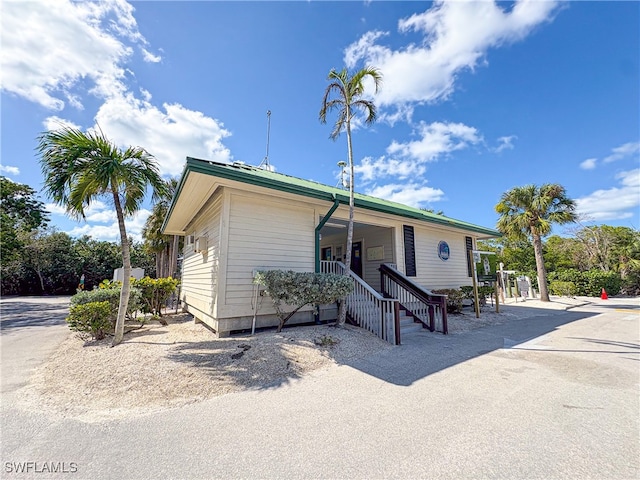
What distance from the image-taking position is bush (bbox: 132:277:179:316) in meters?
8.61

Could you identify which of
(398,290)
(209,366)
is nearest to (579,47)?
(398,290)

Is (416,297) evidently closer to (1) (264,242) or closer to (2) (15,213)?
(1) (264,242)

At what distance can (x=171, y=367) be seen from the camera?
13.7 ft

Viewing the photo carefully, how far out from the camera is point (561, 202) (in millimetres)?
13898

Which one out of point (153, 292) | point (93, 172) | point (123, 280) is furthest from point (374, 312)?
point (153, 292)

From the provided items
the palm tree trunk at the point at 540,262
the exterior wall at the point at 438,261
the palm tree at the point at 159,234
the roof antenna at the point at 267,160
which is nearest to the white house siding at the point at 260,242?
the roof antenna at the point at 267,160

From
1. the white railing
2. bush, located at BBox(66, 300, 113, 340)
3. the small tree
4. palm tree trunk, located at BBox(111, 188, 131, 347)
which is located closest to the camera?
palm tree trunk, located at BBox(111, 188, 131, 347)

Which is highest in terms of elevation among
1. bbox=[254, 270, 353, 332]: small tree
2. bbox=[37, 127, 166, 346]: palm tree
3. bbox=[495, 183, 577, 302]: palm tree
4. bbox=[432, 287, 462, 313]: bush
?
bbox=[495, 183, 577, 302]: palm tree

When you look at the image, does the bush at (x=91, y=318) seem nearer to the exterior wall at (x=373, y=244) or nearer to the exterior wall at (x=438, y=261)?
the exterior wall at (x=373, y=244)

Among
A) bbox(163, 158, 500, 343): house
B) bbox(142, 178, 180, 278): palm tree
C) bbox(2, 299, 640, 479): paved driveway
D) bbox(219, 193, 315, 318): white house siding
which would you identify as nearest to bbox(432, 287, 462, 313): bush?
bbox(163, 158, 500, 343): house

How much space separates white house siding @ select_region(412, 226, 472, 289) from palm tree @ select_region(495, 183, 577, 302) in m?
4.69

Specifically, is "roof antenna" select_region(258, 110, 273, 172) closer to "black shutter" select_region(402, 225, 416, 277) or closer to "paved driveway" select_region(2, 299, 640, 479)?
"black shutter" select_region(402, 225, 416, 277)

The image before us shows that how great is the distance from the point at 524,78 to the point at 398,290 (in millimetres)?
9288

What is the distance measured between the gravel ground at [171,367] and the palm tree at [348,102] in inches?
66.1
